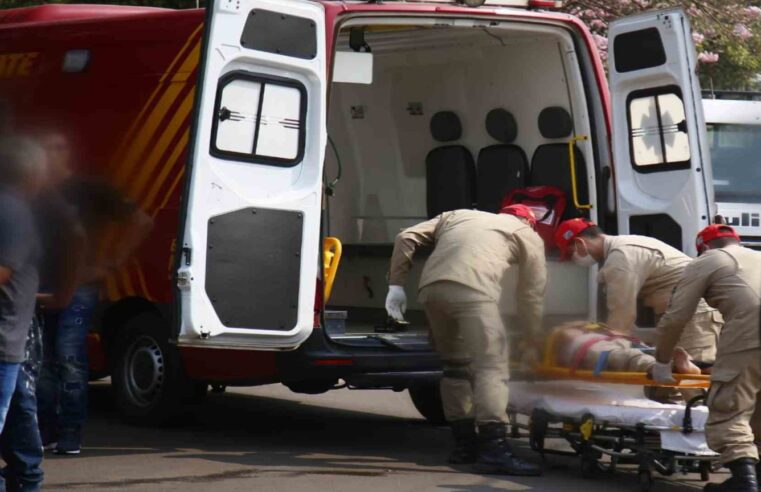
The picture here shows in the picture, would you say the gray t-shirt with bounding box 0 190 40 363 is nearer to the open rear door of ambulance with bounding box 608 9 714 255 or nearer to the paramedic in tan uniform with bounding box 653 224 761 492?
the paramedic in tan uniform with bounding box 653 224 761 492

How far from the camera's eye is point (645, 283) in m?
8.33

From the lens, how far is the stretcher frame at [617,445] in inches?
293

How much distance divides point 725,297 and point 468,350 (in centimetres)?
157

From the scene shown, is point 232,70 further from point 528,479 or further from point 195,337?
point 528,479

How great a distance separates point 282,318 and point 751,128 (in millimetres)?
9440

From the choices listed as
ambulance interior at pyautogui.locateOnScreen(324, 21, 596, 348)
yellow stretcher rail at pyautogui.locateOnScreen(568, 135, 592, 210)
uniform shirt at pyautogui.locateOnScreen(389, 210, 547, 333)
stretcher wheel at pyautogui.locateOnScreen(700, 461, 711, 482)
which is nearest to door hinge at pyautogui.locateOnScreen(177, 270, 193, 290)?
ambulance interior at pyautogui.locateOnScreen(324, 21, 596, 348)

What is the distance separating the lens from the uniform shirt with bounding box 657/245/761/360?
7.19m

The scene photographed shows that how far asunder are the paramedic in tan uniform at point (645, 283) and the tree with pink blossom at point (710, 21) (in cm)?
590

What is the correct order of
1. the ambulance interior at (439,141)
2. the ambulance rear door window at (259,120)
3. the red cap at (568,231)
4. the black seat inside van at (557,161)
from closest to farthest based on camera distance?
the ambulance rear door window at (259,120) → the red cap at (568,231) → the ambulance interior at (439,141) → the black seat inside van at (557,161)

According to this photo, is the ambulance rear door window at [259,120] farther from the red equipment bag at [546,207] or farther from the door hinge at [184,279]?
the red equipment bag at [546,207]

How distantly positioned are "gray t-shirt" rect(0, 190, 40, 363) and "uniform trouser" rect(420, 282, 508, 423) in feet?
9.67

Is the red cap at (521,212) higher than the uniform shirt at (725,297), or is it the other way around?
the red cap at (521,212)

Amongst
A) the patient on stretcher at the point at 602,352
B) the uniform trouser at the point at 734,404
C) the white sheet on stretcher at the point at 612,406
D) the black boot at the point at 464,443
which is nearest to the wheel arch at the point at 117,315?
the black boot at the point at 464,443

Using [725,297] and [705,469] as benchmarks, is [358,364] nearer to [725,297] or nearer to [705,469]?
[705,469]
